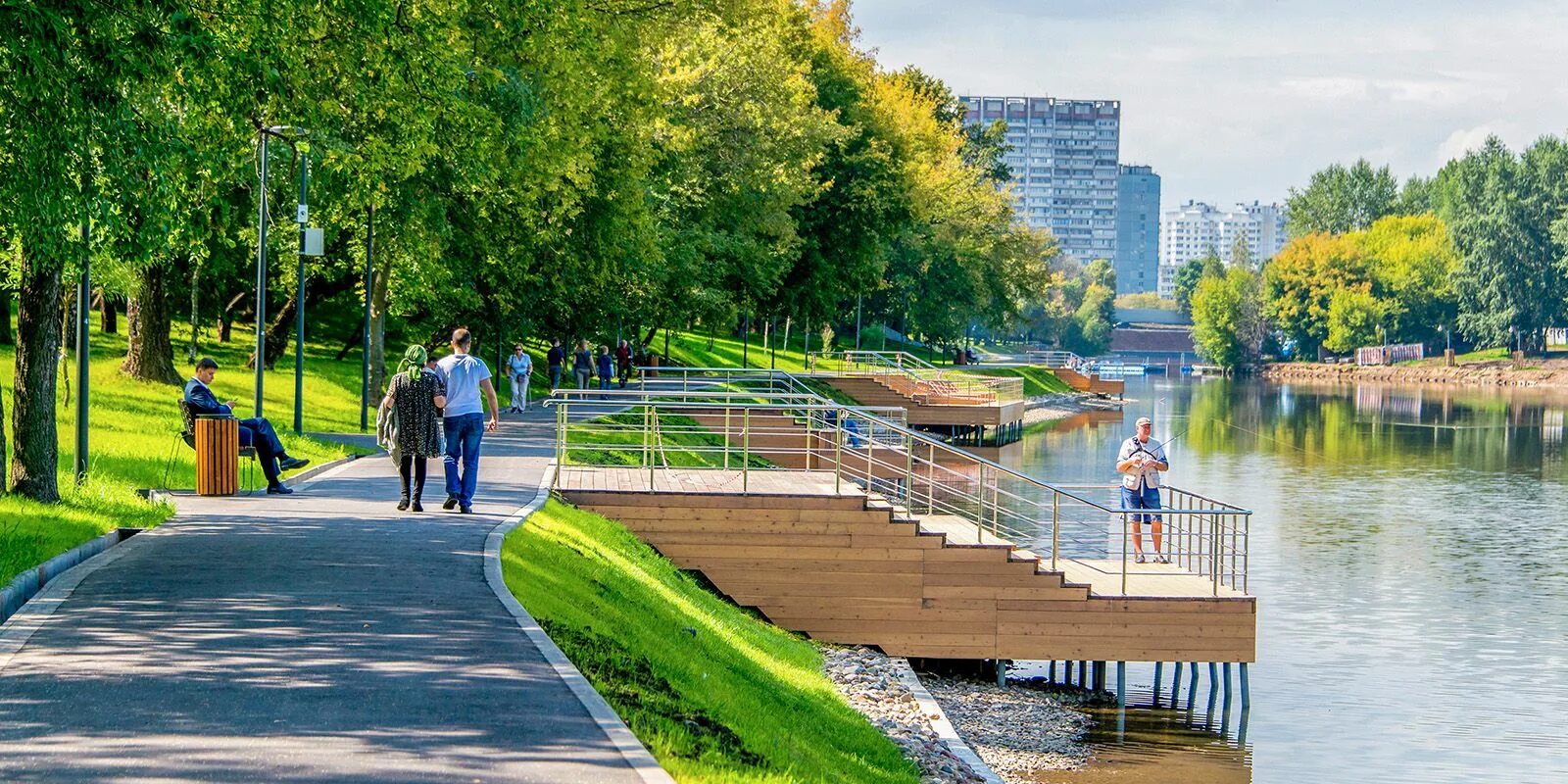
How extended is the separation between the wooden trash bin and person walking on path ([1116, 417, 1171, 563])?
10.5 m

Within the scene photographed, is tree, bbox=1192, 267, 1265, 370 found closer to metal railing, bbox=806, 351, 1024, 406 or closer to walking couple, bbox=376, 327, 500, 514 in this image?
metal railing, bbox=806, 351, 1024, 406

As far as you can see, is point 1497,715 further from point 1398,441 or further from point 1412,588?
point 1398,441

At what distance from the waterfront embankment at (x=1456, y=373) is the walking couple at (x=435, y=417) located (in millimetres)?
134902

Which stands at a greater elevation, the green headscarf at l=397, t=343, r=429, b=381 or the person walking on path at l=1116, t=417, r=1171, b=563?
the green headscarf at l=397, t=343, r=429, b=381

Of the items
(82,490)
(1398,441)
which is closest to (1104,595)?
(82,490)

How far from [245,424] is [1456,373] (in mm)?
143135

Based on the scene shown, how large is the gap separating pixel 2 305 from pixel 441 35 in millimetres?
28487

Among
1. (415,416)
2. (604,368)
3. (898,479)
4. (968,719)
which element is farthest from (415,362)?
(604,368)

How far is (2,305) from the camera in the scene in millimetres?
43688

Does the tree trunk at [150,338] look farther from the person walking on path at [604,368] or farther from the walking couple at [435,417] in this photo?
the walking couple at [435,417]

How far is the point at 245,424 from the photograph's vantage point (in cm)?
1988

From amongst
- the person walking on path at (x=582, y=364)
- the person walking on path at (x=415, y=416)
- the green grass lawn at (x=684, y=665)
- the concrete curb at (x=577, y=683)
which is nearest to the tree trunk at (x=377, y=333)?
the person walking on path at (x=582, y=364)

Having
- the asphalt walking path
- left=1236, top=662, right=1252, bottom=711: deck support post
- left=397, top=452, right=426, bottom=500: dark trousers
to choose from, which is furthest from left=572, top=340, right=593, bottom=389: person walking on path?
the asphalt walking path

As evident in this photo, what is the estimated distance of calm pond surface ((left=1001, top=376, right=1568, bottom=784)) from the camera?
63.7ft
